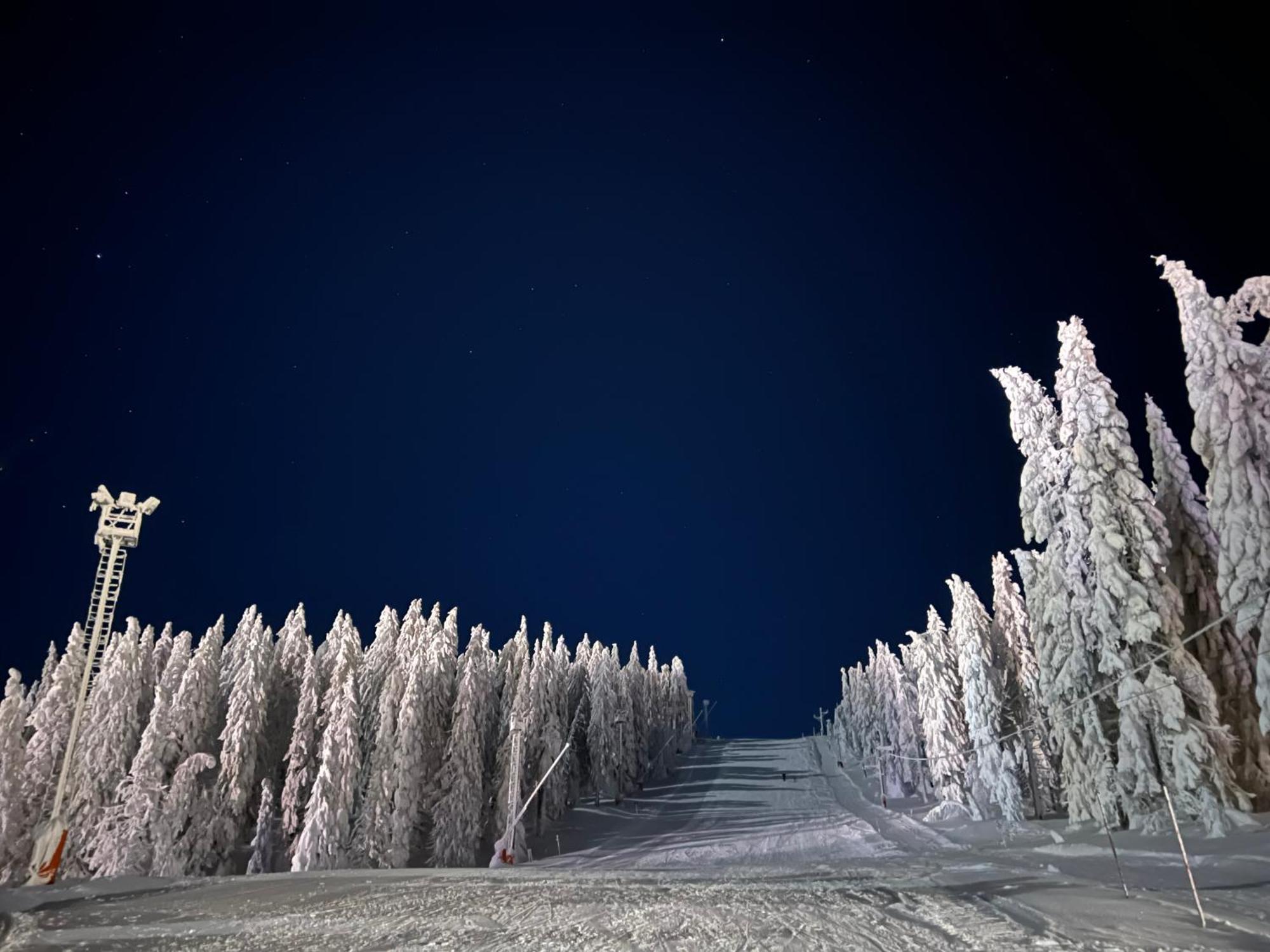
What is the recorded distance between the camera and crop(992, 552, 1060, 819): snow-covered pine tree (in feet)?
121

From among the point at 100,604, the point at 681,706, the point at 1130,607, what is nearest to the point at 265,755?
the point at 100,604

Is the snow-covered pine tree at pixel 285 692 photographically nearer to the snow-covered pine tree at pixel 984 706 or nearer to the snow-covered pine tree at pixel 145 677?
the snow-covered pine tree at pixel 145 677

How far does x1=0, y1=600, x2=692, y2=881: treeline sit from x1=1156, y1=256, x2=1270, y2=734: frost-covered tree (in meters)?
32.2

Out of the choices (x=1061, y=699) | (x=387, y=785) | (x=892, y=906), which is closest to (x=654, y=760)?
(x=387, y=785)

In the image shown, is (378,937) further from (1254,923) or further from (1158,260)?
(1158,260)

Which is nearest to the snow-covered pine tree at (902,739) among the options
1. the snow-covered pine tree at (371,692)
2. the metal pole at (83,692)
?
the snow-covered pine tree at (371,692)

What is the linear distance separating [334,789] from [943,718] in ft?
120

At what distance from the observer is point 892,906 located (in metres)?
11.2

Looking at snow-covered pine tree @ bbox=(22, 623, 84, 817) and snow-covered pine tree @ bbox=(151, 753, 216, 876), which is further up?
snow-covered pine tree @ bbox=(22, 623, 84, 817)

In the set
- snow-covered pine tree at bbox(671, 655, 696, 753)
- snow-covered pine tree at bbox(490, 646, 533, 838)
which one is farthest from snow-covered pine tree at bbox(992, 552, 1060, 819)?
snow-covered pine tree at bbox(671, 655, 696, 753)

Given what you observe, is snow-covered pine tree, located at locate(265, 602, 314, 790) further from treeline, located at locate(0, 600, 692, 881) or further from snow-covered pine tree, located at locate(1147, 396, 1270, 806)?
snow-covered pine tree, located at locate(1147, 396, 1270, 806)

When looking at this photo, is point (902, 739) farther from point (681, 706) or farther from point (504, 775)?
point (681, 706)

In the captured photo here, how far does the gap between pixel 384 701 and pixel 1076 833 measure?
32.2 meters

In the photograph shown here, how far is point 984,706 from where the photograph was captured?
37500 millimetres
